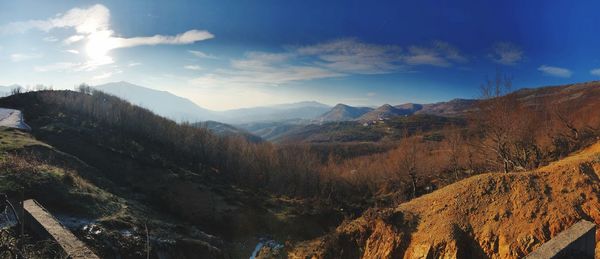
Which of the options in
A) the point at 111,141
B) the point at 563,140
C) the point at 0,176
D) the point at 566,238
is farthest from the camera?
the point at 111,141

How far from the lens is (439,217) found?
559 inches

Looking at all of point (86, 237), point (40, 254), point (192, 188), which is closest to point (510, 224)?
point (40, 254)

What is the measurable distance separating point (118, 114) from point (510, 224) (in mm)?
75436

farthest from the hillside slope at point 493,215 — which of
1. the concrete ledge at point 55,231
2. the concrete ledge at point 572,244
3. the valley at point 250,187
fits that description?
the concrete ledge at point 55,231

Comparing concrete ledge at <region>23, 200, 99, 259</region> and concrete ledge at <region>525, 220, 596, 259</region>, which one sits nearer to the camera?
concrete ledge at <region>23, 200, 99, 259</region>

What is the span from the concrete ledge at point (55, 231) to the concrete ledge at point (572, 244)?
1316 cm

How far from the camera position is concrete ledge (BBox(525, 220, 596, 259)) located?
34.5ft

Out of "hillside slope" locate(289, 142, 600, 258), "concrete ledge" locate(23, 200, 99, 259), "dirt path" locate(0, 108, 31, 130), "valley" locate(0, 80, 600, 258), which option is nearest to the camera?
"concrete ledge" locate(23, 200, 99, 259)

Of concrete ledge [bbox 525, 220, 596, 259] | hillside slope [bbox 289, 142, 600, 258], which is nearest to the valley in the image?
hillside slope [bbox 289, 142, 600, 258]

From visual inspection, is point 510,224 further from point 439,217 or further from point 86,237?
point 86,237

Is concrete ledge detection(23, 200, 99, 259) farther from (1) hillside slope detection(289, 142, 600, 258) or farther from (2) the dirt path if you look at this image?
(2) the dirt path

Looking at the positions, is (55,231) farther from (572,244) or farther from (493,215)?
(572,244)

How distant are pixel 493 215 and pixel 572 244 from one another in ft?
8.89

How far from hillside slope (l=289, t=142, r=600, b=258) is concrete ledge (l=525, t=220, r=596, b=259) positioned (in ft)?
1.94
